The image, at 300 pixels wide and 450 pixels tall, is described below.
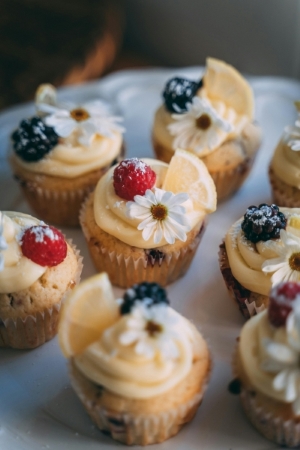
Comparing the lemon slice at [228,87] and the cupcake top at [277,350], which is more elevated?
the lemon slice at [228,87]

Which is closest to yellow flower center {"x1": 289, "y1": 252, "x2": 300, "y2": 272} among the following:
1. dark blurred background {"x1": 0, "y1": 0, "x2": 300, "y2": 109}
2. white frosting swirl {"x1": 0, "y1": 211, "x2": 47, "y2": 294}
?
white frosting swirl {"x1": 0, "y1": 211, "x2": 47, "y2": 294}

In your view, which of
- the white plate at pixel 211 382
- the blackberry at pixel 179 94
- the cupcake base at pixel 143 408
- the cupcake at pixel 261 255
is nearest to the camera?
the cupcake base at pixel 143 408

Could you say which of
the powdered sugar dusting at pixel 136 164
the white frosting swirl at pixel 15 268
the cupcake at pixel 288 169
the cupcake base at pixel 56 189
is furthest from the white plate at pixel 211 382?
the powdered sugar dusting at pixel 136 164

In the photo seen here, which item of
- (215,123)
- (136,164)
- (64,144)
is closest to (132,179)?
(136,164)

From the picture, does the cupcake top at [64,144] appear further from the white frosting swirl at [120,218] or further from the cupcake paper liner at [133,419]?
the cupcake paper liner at [133,419]

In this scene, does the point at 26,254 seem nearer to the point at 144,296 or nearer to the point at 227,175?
the point at 144,296

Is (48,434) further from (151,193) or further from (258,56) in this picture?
(258,56)

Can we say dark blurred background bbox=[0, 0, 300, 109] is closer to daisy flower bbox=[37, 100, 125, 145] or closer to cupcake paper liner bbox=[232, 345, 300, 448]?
daisy flower bbox=[37, 100, 125, 145]
